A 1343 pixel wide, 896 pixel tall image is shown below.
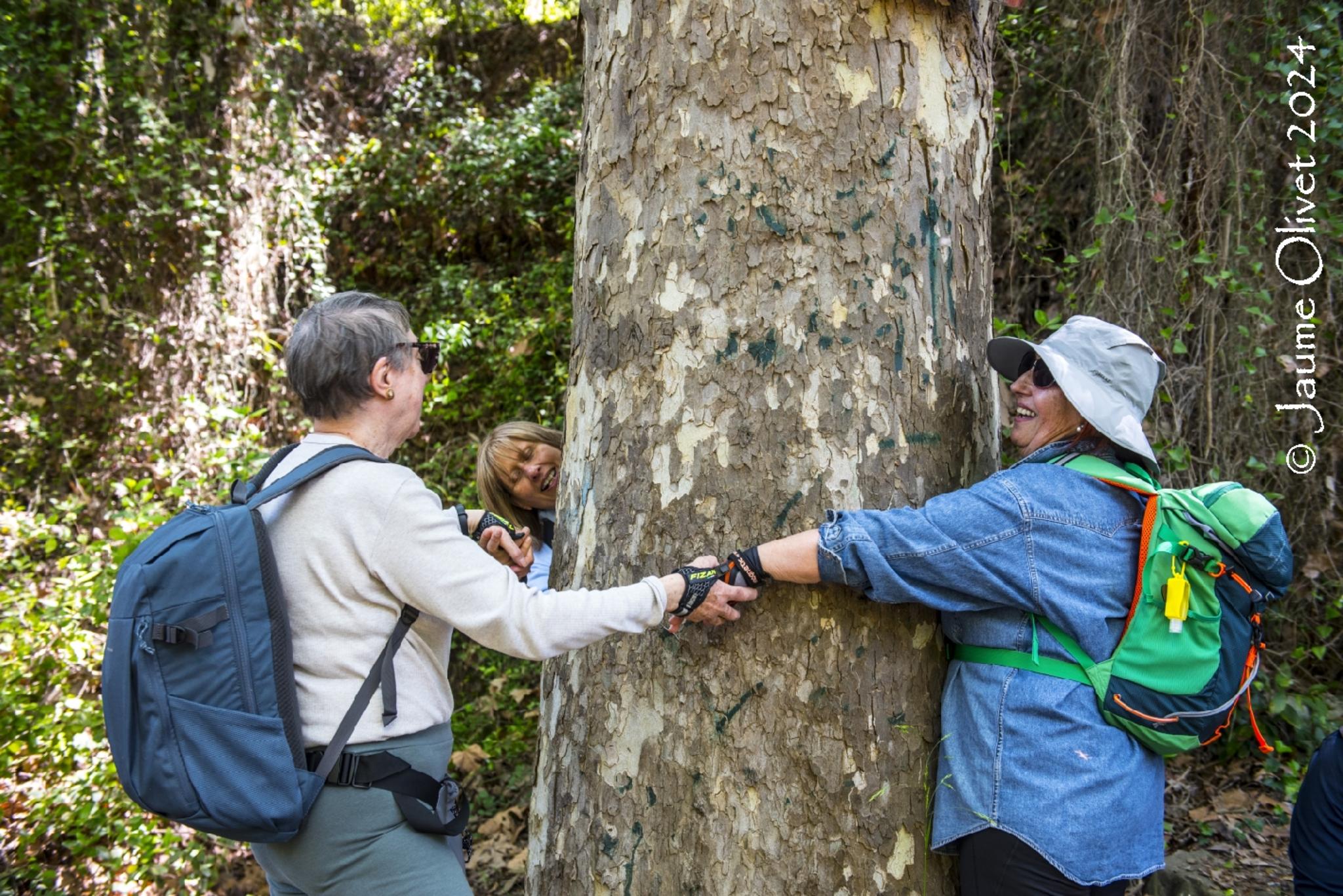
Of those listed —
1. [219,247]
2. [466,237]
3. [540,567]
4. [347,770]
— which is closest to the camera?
[347,770]

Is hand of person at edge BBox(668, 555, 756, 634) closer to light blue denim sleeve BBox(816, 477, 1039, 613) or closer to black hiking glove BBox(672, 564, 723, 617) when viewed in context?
black hiking glove BBox(672, 564, 723, 617)

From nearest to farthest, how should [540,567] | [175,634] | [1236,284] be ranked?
[175,634], [540,567], [1236,284]

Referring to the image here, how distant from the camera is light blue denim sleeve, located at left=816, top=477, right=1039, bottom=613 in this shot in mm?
2004

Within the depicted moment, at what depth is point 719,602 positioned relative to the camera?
2062 mm

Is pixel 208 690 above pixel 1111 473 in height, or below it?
below

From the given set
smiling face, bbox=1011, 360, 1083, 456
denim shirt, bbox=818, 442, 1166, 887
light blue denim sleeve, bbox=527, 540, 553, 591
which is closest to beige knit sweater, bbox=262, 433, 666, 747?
denim shirt, bbox=818, 442, 1166, 887

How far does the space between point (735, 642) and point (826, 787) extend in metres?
0.37

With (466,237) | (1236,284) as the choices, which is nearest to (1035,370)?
(1236,284)

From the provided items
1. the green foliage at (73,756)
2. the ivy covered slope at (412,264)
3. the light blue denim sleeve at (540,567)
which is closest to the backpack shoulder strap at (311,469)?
the light blue denim sleeve at (540,567)

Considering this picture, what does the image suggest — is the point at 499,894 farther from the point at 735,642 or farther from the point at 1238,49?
the point at 1238,49

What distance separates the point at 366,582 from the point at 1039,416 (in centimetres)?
160

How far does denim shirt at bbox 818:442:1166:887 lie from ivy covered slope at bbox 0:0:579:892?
14.4 ft

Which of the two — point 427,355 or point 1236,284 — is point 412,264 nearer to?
point 1236,284

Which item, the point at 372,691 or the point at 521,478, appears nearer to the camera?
the point at 372,691
